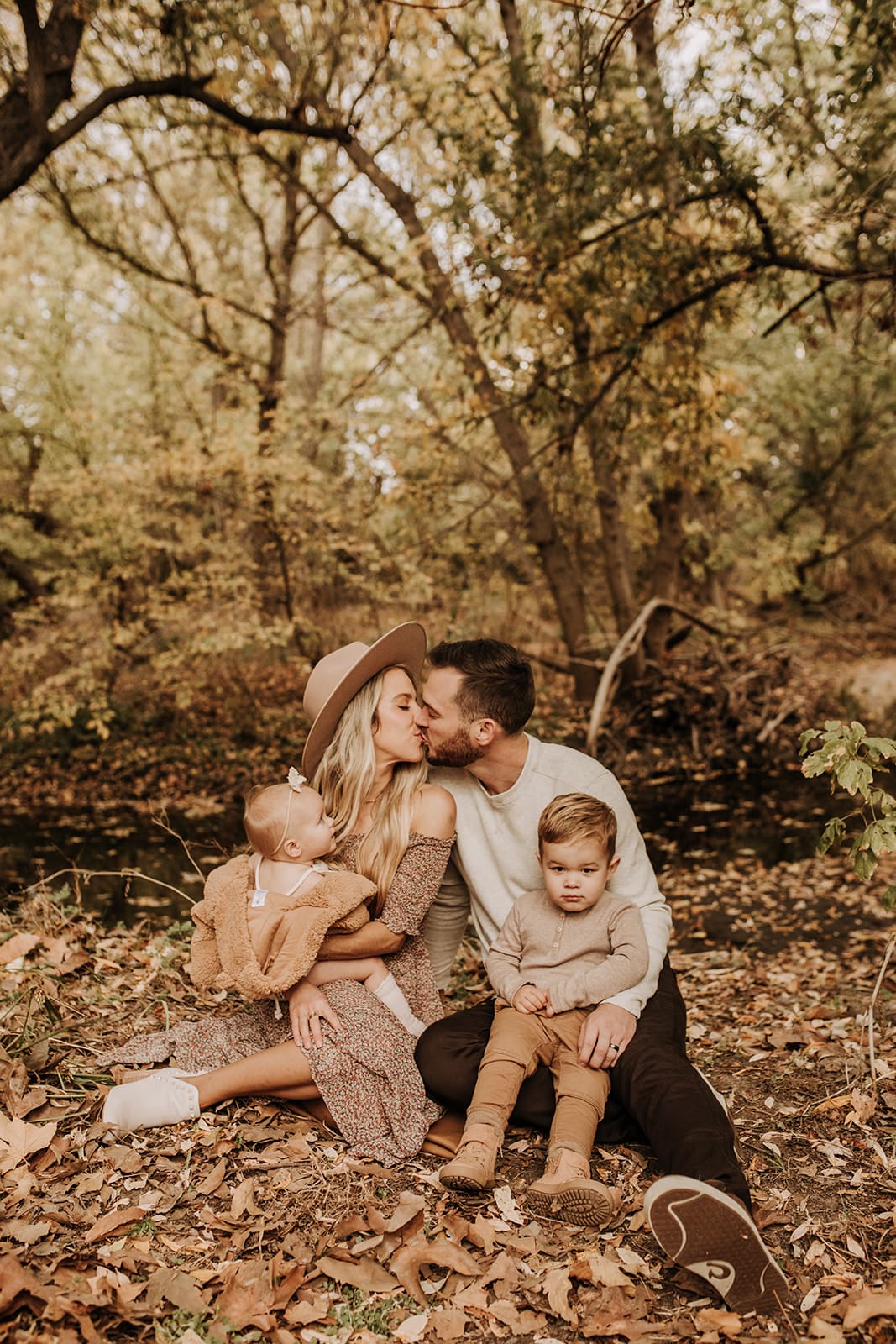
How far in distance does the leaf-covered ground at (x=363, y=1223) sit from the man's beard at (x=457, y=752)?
3.97 feet

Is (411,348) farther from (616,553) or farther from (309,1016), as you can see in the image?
(309,1016)

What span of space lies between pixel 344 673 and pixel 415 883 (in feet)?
2.43

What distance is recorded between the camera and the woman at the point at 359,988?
305cm

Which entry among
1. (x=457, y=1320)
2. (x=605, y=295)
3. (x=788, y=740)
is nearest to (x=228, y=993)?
(x=457, y=1320)

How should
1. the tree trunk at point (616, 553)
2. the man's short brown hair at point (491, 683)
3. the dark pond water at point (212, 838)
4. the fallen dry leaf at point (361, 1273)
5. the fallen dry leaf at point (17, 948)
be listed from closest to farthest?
the fallen dry leaf at point (361, 1273), the man's short brown hair at point (491, 683), the fallen dry leaf at point (17, 948), the dark pond water at point (212, 838), the tree trunk at point (616, 553)

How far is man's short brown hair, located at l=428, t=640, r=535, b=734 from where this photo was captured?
3.41 metres

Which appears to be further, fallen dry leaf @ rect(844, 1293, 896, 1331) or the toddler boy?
the toddler boy

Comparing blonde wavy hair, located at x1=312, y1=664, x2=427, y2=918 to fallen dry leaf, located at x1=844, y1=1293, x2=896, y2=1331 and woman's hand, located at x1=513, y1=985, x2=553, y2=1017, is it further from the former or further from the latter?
fallen dry leaf, located at x1=844, y1=1293, x2=896, y2=1331

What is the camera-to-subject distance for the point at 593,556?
620 inches

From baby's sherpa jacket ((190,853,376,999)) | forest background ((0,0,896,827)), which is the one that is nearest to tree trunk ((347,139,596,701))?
forest background ((0,0,896,827))

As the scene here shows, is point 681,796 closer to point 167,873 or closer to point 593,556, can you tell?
point 167,873

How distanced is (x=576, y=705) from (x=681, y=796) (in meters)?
2.51

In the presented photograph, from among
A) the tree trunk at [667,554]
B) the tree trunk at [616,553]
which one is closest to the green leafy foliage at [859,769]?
the tree trunk at [667,554]

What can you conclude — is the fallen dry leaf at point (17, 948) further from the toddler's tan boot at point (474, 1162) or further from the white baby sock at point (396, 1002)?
the toddler's tan boot at point (474, 1162)
